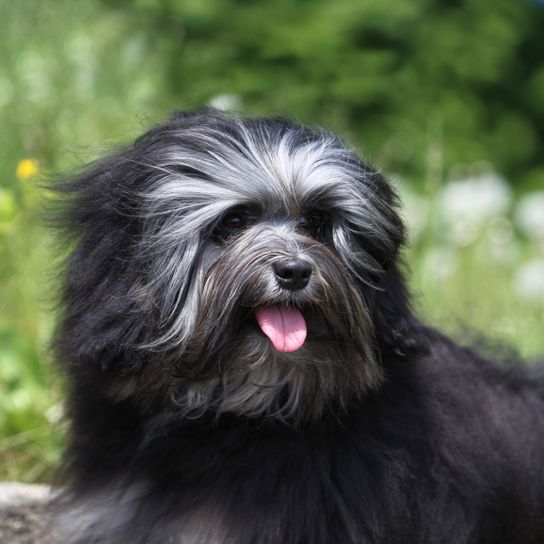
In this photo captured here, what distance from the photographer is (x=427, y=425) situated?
3312mm

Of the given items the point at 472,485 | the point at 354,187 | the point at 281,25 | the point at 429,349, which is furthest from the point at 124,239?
the point at 281,25

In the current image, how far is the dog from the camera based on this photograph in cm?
292

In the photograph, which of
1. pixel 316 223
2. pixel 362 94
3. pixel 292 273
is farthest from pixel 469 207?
pixel 292 273

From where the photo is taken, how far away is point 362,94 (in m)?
8.70

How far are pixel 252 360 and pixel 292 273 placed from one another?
284 millimetres

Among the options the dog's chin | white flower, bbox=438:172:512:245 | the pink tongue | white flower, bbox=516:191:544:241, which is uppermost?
white flower, bbox=516:191:544:241

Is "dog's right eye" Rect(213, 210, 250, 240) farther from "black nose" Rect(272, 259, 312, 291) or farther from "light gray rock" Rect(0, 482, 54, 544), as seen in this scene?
"light gray rock" Rect(0, 482, 54, 544)

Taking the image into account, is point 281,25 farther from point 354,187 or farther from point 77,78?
point 354,187

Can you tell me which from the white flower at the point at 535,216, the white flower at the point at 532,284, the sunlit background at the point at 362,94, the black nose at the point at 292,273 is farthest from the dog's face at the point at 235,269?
the white flower at the point at 535,216

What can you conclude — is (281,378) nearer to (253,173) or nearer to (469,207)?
(253,173)

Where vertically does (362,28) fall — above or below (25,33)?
above

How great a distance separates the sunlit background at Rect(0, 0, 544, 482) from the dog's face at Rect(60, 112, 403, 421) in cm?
205

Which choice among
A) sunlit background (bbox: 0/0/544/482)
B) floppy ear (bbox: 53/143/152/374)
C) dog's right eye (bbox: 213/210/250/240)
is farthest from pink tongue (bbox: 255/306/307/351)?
sunlit background (bbox: 0/0/544/482)

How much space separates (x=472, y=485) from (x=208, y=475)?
2.54 feet
